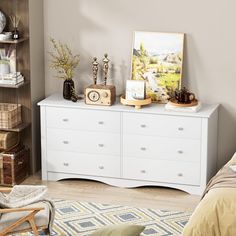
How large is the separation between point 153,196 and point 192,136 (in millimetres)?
612

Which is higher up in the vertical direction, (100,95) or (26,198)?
(100,95)

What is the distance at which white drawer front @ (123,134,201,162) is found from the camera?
6.04m

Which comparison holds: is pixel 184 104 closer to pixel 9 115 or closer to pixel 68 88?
pixel 68 88

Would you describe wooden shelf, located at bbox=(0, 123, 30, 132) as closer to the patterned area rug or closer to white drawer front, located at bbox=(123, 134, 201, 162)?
the patterned area rug

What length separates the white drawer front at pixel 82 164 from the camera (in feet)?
20.7

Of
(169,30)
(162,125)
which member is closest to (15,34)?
(169,30)

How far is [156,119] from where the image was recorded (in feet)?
19.9

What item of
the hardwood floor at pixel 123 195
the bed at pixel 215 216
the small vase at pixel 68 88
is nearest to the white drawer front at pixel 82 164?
the hardwood floor at pixel 123 195

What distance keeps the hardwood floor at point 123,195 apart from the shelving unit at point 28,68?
1.44 feet

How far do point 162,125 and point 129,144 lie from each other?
35cm

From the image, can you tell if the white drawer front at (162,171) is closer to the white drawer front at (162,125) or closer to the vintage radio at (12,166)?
the white drawer front at (162,125)

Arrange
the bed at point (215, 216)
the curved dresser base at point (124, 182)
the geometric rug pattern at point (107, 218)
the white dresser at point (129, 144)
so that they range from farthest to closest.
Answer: the curved dresser base at point (124, 182) → the white dresser at point (129, 144) → the geometric rug pattern at point (107, 218) → the bed at point (215, 216)

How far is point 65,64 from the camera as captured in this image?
643cm

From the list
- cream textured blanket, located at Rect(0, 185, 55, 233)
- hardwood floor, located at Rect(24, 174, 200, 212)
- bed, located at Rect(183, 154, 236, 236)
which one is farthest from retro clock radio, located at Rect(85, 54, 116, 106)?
bed, located at Rect(183, 154, 236, 236)
